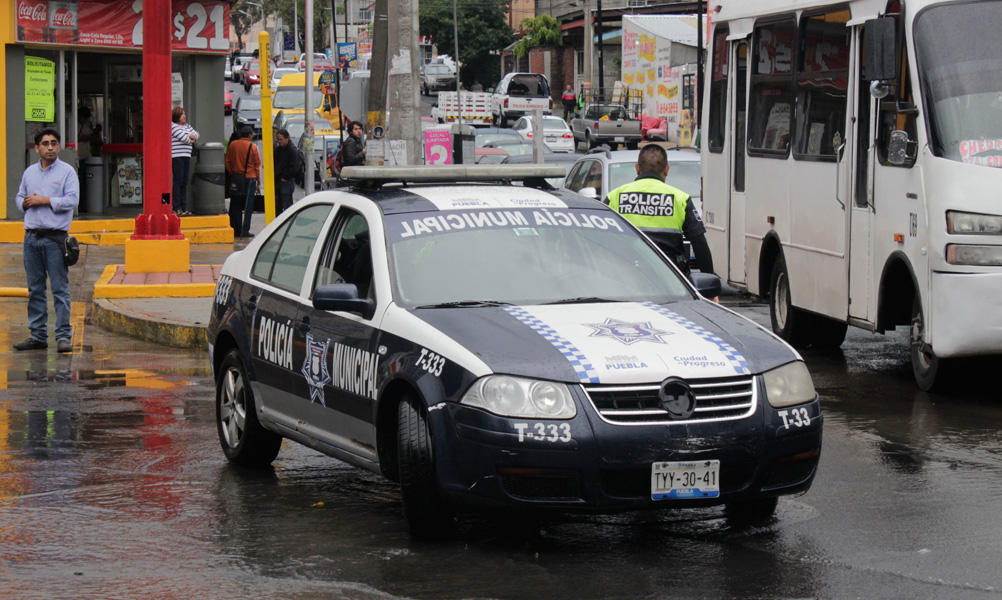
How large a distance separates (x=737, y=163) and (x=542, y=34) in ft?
231

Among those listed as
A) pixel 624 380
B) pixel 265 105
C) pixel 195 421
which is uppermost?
pixel 265 105

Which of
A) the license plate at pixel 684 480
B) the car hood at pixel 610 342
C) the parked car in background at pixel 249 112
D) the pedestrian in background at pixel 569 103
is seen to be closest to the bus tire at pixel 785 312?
the car hood at pixel 610 342

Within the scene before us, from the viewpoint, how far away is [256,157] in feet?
73.7

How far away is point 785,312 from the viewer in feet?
41.2

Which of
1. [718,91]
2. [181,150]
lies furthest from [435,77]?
[718,91]

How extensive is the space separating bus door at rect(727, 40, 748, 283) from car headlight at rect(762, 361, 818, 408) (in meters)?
7.43

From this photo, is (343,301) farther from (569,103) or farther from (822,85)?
(569,103)

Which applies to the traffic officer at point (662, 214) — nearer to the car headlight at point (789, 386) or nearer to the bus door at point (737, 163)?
the car headlight at point (789, 386)

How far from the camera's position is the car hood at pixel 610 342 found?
5.59m

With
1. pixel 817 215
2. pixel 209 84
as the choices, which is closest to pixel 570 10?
pixel 209 84

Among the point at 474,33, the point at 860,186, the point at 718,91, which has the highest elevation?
the point at 474,33

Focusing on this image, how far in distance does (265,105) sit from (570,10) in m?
70.9

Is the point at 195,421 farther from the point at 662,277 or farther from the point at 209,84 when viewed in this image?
the point at 209,84

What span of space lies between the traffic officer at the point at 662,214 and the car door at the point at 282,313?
2.67 meters
